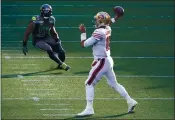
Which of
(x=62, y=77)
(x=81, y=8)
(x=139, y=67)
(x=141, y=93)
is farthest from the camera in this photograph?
(x=81, y=8)

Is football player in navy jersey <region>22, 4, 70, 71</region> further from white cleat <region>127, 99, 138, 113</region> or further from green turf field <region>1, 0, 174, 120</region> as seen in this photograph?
white cleat <region>127, 99, 138, 113</region>

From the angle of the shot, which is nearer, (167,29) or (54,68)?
(54,68)

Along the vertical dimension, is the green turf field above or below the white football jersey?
below

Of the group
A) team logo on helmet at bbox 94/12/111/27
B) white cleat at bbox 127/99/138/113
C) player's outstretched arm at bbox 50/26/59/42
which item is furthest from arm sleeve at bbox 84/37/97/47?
player's outstretched arm at bbox 50/26/59/42

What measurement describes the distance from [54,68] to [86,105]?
3.25m

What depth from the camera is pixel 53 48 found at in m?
16.2

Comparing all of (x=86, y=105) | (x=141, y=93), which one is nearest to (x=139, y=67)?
(x=141, y=93)

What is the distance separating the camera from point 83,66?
1603cm

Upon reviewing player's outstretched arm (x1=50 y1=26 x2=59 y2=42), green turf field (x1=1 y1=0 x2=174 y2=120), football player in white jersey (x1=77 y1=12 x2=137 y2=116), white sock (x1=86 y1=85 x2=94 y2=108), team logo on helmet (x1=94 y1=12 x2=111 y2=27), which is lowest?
green turf field (x1=1 y1=0 x2=174 y2=120)

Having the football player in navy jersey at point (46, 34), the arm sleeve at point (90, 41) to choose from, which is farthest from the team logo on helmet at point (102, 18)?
the football player in navy jersey at point (46, 34)

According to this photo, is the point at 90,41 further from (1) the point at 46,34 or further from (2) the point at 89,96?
(1) the point at 46,34

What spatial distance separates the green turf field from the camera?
41.4 feet

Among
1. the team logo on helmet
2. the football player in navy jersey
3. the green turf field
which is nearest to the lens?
the team logo on helmet

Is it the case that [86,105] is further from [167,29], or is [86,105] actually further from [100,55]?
[167,29]
